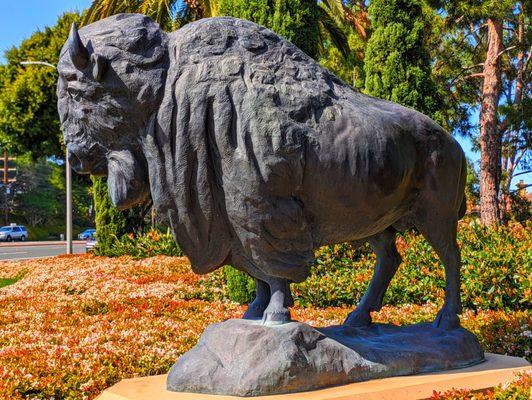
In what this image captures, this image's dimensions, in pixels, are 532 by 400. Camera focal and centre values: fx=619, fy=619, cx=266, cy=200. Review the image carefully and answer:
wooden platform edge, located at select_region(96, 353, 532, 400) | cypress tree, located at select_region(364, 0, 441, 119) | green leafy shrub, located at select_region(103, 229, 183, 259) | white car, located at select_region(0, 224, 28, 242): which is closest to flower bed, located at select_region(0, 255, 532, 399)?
wooden platform edge, located at select_region(96, 353, 532, 400)

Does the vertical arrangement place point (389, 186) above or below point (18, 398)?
above

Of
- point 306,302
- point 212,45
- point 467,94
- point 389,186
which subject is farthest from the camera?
point 467,94

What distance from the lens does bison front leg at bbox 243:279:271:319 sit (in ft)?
11.1

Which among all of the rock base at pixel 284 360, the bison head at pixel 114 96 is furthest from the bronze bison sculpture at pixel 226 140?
the rock base at pixel 284 360

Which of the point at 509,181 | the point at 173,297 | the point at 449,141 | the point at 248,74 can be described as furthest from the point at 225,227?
the point at 509,181

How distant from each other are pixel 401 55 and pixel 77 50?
7680 millimetres

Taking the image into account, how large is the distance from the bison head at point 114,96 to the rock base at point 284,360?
2.76ft

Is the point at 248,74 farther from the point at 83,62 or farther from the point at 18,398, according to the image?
the point at 18,398

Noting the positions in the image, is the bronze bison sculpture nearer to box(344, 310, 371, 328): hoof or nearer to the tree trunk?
box(344, 310, 371, 328): hoof

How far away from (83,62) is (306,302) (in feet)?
15.7

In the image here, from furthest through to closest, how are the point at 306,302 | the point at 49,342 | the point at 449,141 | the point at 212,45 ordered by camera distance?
the point at 306,302 < the point at 49,342 < the point at 449,141 < the point at 212,45

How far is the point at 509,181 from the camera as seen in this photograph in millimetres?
21250

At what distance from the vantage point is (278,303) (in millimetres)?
3156

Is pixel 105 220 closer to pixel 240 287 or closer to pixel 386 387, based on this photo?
pixel 240 287
